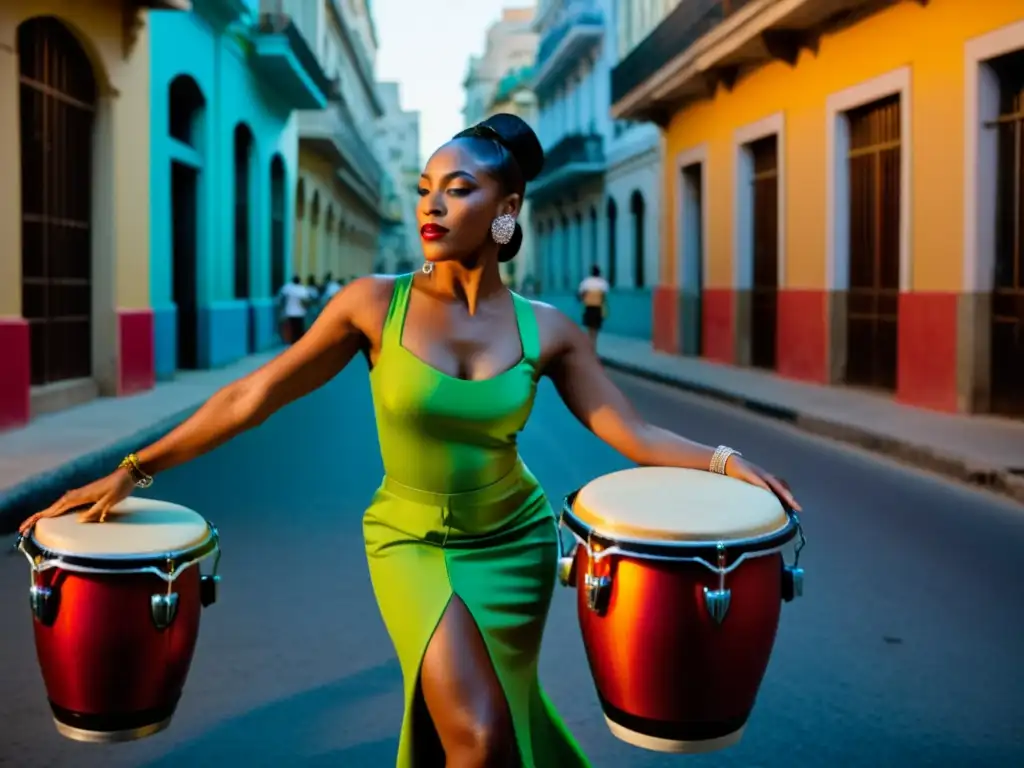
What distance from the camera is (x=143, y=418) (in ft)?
41.2

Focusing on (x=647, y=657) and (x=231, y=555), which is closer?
(x=647, y=657)

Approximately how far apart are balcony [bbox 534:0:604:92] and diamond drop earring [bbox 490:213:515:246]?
115 ft

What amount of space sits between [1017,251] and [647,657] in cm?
1089

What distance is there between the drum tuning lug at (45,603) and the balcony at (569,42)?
35450 millimetres

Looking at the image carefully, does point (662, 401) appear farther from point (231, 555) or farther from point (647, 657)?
point (647, 657)

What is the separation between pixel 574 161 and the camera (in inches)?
1457

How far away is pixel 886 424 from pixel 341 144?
88.6 feet

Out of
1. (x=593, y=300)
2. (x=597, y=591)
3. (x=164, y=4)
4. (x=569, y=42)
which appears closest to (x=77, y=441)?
(x=164, y=4)

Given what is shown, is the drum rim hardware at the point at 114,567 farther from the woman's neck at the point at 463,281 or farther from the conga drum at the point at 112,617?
the woman's neck at the point at 463,281

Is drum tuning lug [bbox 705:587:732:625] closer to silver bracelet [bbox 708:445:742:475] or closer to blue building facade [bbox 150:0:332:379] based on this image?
silver bracelet [bbox 708:445:742:475]

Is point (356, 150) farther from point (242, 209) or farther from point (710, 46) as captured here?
point (710, 46)

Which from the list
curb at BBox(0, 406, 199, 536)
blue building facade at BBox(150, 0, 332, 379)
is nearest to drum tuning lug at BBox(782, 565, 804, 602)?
curb at BBox(0, 406, 199, 536)

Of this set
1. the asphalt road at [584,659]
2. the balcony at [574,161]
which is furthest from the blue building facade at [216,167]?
the balcony at [574,161]

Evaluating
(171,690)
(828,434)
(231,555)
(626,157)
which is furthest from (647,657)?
(626,157)
